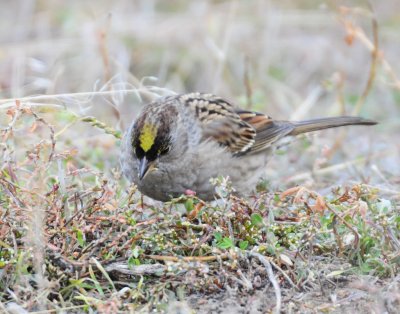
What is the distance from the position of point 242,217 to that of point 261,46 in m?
5.44

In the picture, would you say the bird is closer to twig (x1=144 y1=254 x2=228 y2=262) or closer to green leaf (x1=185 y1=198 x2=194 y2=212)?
green leaf (x1=185 y1=198 x2=194 y2=212)

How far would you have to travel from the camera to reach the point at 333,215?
409 centimetres

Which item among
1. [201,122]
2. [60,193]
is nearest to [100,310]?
[60,193]

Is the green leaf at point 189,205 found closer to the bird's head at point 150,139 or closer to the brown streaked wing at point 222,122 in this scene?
the bird's head at point 150,139

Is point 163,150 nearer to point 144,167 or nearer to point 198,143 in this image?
point 144,167

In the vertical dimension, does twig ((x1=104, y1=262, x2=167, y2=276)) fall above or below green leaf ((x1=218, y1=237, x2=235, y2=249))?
below

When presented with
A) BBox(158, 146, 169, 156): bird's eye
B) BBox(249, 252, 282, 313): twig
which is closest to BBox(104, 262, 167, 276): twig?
BBox(249, 252, 282, 313): twig

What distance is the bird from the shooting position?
4992 millimetres

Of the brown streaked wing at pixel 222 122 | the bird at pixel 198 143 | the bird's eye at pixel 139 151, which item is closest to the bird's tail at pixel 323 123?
the bird at pixel 198 143

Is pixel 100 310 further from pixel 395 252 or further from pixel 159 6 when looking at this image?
pixel 159 6

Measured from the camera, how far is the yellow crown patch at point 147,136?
4914mm

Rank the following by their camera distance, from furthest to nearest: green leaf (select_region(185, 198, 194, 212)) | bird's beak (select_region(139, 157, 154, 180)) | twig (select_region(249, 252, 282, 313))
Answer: bird's beak (select_region(139, 157, 154, 180)) < green leaf (select_region(185, 198, 194, 212)) < twig (select_region(249, 252, 282, 313))

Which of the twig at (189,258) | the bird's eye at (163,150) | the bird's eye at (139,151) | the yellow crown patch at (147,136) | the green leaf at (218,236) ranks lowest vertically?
the twig at (189,258)

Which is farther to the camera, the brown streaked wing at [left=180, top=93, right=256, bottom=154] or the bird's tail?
the bird's tail
